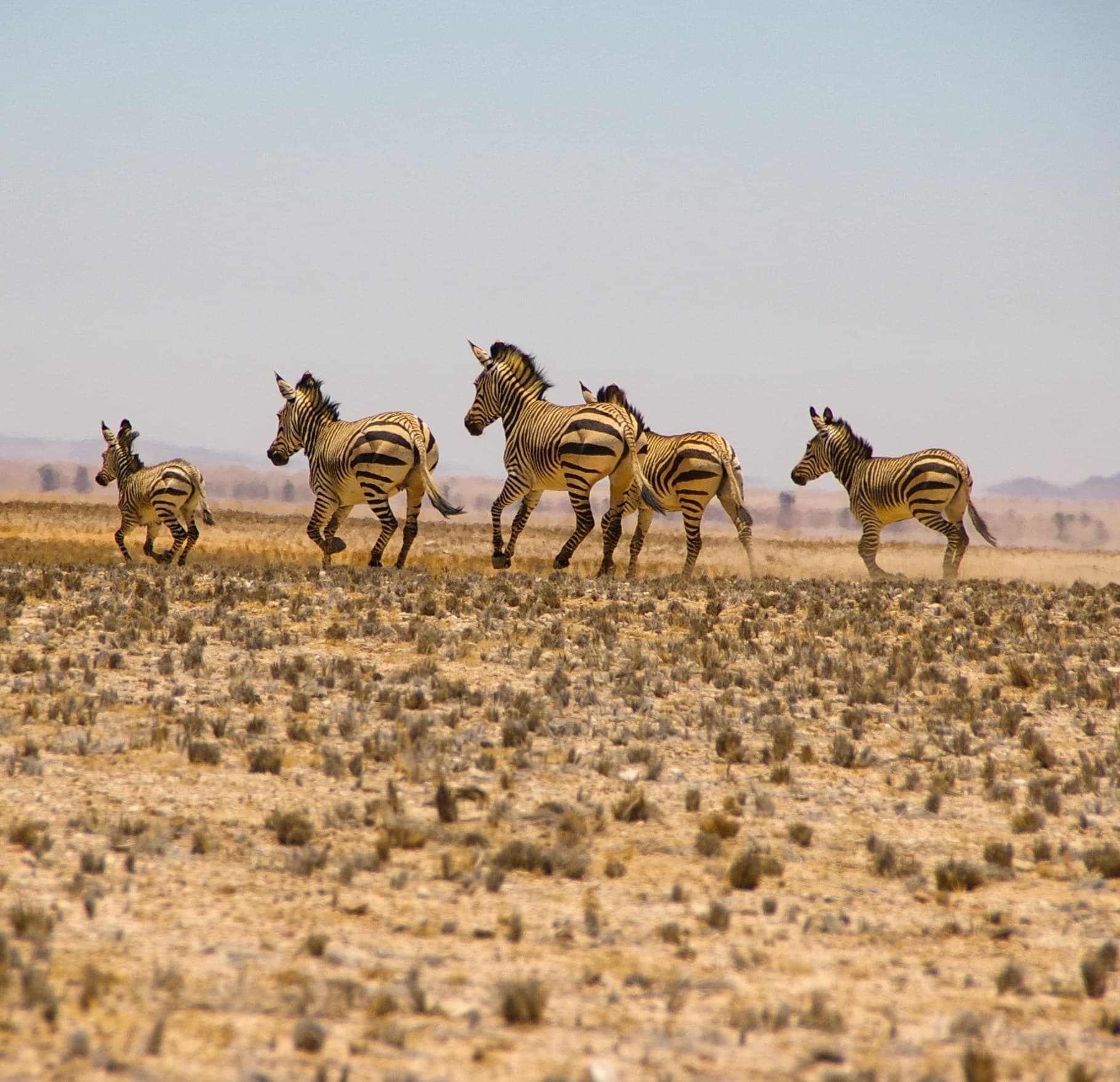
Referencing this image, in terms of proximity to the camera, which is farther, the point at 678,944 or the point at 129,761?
the point at 129,761

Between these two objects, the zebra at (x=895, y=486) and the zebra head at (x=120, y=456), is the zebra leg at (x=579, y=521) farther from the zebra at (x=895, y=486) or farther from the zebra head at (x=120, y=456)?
the zebra head at (x=120, y=456)

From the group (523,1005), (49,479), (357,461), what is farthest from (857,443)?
(49,479)

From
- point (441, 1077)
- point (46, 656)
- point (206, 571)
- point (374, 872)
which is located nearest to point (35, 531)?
point (206, 571)

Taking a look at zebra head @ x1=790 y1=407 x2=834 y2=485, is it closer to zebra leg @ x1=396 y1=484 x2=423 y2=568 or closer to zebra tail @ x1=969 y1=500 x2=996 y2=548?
zebra tail @ x1=969 y1=500 x2=996 y2=548

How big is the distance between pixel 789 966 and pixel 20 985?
11.9 ft

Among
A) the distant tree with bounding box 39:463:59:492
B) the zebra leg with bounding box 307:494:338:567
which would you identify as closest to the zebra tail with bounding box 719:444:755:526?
the zebra leg with bounding box 307:494:338:567

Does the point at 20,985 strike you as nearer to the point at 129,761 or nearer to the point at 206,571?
the point at 129,761

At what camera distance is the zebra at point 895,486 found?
23.9 m

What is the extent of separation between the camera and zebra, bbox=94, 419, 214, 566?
2431 centimetres

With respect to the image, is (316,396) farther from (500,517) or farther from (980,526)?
(980,526)

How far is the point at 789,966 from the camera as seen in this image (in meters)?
6.37

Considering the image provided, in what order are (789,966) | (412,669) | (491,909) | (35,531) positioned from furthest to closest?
(35,531) < (412,669) < (491,909) < (789,966)

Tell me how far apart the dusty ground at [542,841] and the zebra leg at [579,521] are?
5340 millimetres

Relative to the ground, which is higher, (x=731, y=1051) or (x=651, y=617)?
(x=651, y=617)
